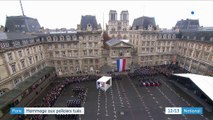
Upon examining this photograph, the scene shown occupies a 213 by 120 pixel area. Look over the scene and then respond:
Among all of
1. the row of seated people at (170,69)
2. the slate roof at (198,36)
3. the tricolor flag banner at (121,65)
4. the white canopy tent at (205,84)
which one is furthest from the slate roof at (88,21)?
the slate roof at (198,36)

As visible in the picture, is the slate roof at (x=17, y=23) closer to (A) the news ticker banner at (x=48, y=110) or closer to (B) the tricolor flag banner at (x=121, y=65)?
(A) the news ticker banner at (x=48, y=110)

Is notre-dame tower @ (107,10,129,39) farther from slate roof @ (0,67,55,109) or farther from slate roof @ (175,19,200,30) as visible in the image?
slate roof @ (0,67,55,109)

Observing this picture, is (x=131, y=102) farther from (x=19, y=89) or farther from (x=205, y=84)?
(x=19, y=89)

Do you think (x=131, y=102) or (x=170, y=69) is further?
(x=170, y=69)

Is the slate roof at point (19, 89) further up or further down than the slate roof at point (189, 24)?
further down

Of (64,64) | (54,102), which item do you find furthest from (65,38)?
(54,102)

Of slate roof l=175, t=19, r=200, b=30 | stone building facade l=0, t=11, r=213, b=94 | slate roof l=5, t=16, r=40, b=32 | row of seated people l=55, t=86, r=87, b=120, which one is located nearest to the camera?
row of seated people l=55, t=86, r=87, b=120

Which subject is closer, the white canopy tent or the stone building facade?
the white canopy tent

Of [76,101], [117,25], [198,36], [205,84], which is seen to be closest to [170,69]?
[198,36]

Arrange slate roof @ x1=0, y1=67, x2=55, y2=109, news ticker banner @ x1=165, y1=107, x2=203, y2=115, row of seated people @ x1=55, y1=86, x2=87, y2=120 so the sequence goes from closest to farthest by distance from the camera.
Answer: news ticker banner @ x1=165, y1=107, x2=203, y2=115 < slate roof @ x1=0, y1=67, x2=55, y2=109 < row of seated people @ x1=55, y1=86, x2=87, y2=120

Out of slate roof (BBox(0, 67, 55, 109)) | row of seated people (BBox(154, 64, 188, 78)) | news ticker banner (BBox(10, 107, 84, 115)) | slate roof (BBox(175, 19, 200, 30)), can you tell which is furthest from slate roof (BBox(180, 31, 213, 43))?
slate roof (BBox(0, 67, 55, 109))

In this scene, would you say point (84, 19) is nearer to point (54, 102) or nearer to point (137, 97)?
point (54, 102)
